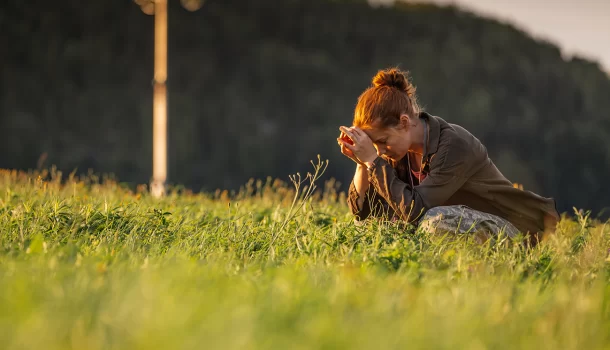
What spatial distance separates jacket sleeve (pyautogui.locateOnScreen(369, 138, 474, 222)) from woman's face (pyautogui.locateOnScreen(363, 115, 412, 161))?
14 cm

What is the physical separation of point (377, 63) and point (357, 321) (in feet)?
122

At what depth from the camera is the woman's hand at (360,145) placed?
4.52 metres

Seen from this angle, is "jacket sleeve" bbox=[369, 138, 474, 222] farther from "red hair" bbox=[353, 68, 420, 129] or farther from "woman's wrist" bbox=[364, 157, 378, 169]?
"red hair" bbox=[353, 68, 420, 129]

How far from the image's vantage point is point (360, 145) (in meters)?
4.52

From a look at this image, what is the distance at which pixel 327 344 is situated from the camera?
2.12 m

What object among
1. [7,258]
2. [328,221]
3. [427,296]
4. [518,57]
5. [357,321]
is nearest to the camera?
[357,321]

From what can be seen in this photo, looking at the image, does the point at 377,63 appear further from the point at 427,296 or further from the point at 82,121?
the point at 427,296

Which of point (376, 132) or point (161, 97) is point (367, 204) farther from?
point (161, 97)

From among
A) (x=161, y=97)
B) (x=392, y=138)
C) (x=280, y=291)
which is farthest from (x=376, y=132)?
(x=161, y=97)

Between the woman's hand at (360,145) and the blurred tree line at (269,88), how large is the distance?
2673cm

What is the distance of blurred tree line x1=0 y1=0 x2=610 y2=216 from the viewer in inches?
1321

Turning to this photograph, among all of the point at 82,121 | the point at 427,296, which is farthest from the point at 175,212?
the point at 82,121

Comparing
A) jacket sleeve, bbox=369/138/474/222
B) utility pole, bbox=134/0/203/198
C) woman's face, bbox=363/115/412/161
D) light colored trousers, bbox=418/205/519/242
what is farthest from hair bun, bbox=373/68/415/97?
utility pole, bbox=134/0/203/198

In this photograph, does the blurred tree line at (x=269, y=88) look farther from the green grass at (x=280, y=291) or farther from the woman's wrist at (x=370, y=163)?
the green grass at (x=280, y=291)
